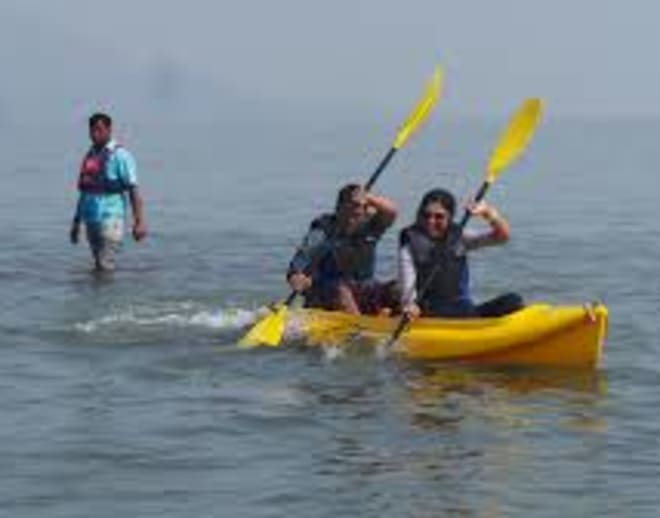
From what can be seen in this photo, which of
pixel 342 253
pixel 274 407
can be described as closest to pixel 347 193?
pixel 342 253

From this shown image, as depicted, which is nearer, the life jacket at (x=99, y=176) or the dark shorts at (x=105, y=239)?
the life jacket at (x=99, y=176)

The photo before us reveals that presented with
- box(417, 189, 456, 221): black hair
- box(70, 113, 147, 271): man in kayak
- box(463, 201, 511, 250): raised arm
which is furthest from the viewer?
box(70, 113, 147, 271): man in kayak

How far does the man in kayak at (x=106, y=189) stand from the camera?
20484mm

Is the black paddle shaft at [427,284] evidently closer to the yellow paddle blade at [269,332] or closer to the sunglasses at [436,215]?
the sunglasses at [436,215]

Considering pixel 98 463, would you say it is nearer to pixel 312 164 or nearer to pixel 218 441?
pixel 218 441

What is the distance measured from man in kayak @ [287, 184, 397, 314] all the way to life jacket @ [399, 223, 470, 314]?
707 mm

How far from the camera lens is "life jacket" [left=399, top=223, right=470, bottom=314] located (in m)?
15.0

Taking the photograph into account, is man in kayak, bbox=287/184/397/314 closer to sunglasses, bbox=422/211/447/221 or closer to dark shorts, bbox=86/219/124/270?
sunglasses, bbox=422/211/447/221

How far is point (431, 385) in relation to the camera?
14211mm

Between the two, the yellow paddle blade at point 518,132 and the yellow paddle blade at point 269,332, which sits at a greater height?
the yellow paddle blade at point 518,132

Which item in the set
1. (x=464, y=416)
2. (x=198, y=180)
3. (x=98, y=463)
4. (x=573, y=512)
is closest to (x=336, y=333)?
Result: (x=464, y=416)

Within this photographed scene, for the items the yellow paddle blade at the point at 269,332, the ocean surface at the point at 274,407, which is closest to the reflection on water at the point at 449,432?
the ocean surface at the point at 274,407

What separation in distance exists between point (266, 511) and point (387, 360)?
4876mm

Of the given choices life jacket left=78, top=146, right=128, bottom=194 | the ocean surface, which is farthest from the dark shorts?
life jacket left=78, top=146, right=128, bottom=194
